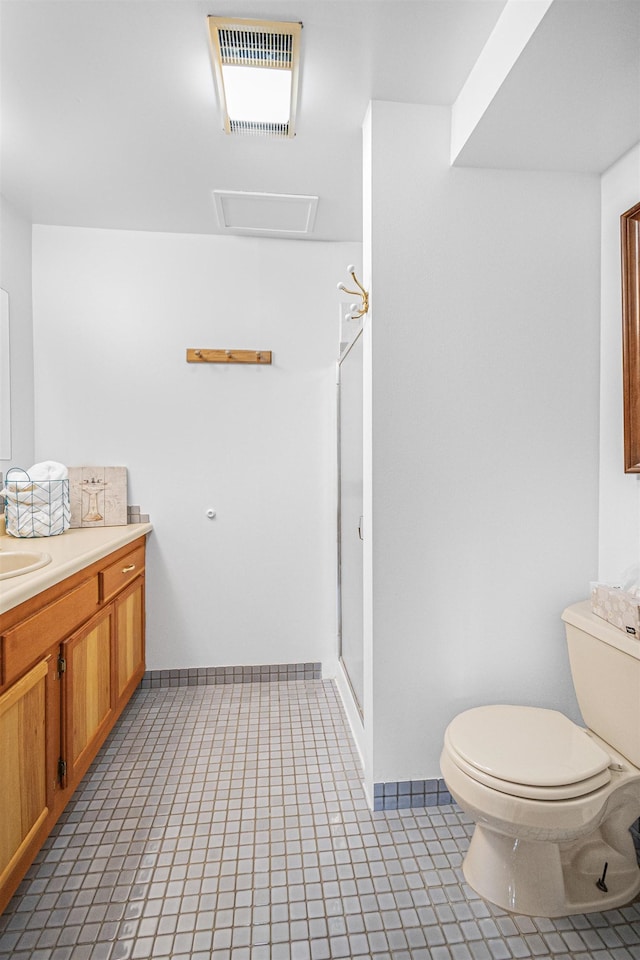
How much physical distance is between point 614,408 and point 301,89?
4.78 feet

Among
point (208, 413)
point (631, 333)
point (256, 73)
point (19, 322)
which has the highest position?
point (256, 73)

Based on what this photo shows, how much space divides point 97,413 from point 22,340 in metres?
0.48

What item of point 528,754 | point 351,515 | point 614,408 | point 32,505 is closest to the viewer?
point 528,754

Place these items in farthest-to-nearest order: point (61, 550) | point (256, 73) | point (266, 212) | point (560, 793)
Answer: point (266, 212) → point (61, 550) → point (256, 73) → point (560, 793)

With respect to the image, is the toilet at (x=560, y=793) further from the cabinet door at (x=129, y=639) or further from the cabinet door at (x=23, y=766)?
the cabinet door at (x=129, y=639)

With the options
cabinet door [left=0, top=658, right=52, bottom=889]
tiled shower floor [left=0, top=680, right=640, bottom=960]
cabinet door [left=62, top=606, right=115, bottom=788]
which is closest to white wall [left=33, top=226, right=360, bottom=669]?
cabinet door [left=62, top=606, right=115, bottom=788]

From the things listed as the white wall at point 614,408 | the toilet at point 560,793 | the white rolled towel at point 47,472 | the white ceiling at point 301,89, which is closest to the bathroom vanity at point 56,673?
the white rolled towel at point 47,472

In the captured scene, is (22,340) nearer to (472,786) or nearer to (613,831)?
(472,786)

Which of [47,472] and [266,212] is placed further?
[266,212]

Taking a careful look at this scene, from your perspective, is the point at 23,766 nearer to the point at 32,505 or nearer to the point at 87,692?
the point at 87,692

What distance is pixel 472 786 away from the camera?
127 centimetres

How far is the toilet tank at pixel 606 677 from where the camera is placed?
4.39 feet

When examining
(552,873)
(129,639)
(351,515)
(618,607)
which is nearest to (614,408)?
(618,607)

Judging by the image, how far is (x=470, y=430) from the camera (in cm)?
174
